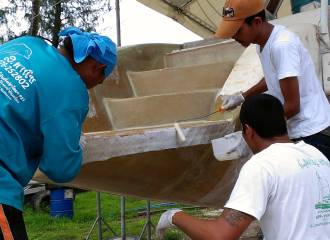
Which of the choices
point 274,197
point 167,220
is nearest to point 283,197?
point 274,197

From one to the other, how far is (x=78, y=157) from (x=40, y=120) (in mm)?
224

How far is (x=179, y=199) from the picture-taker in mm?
3975

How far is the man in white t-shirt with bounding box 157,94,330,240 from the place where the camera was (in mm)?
1790

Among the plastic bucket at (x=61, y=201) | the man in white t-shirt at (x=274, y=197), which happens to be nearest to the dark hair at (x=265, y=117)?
the man in white t-shirt at (x=274, y=197)

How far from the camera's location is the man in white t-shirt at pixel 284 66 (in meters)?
2.58

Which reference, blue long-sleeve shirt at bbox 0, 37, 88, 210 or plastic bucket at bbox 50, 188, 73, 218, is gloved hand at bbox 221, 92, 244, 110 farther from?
plastic bucket at bbox 50, 188, 73, 218

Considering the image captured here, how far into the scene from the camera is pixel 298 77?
2617 millimetres

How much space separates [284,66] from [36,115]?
1.12 meters

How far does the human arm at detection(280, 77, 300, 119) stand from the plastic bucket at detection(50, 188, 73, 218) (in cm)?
713

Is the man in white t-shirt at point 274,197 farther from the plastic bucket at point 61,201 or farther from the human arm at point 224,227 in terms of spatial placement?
the plastic bucket at point 61,201

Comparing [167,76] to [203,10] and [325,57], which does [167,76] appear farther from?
[203,10]

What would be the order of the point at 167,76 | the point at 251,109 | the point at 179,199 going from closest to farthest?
the point at 251,109, the point at 179,199, the point at 167,76

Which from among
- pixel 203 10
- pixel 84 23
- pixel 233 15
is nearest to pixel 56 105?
pixel 233 15

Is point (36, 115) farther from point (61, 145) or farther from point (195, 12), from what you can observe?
point (195, 12)
